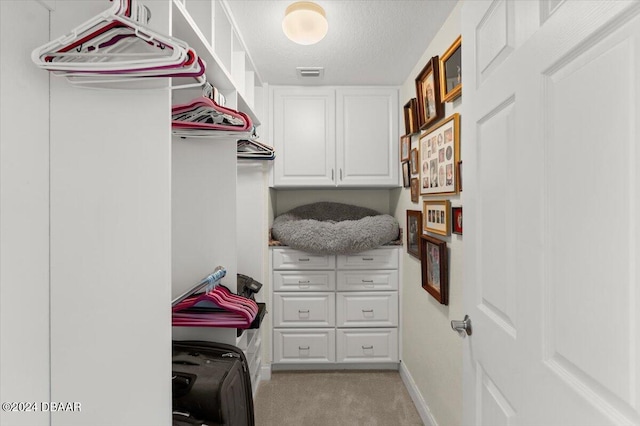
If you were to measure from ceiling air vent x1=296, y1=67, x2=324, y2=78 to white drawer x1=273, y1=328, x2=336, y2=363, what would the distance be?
6.73ft

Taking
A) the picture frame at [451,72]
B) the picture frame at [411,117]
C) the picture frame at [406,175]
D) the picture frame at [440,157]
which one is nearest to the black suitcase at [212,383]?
the picture frame at [440,157]

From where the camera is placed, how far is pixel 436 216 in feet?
6.69

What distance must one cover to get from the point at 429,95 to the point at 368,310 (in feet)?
5.80

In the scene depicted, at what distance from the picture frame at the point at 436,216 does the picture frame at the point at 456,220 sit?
0.13 ft

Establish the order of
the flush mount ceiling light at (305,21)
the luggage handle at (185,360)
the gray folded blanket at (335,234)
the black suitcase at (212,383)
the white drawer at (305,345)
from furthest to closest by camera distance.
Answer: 1. the white drawer at (305,345)
2. the gray folded blanket at (335,234)
3. the flush mount ceiling light at (305,21)
4. the luggage handle at (185,360)
5. the black suitcase at (212,383)

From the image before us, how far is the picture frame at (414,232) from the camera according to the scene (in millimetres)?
2426

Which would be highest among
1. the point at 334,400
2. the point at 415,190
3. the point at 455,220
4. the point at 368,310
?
the point at 415,190

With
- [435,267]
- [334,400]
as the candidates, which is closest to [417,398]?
[334,400]

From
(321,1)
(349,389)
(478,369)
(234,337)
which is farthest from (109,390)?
(349,389)

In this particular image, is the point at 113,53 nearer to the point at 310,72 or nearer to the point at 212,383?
the point at 212,383

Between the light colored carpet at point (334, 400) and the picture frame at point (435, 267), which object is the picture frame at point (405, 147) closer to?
the picture frame at point (435, 267)

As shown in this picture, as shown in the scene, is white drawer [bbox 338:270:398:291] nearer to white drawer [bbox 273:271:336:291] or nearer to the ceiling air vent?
white drawer [bbox 273:271:336:291]

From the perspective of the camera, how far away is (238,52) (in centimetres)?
212

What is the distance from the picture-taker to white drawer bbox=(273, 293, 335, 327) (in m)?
2.96
